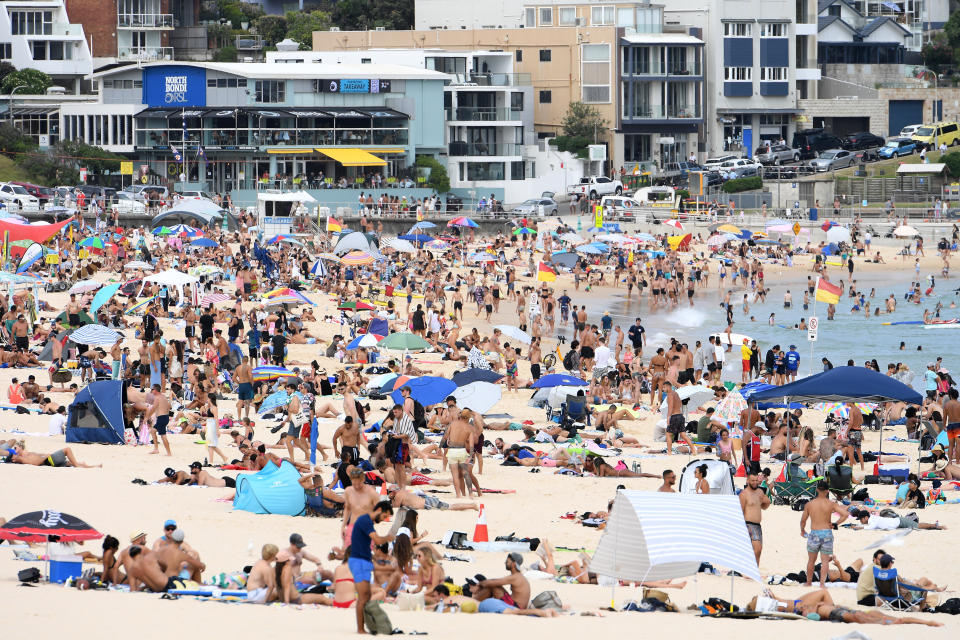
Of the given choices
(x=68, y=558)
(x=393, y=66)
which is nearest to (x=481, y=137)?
(x=393, y=66)

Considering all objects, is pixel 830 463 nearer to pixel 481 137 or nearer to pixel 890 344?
pixel 890 344

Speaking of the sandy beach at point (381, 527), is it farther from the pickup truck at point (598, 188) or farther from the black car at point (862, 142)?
the black car at point (862, 142)

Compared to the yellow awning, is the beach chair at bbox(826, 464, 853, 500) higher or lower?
lower

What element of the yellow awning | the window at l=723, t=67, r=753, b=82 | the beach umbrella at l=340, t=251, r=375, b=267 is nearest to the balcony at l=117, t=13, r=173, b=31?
the yellow awning

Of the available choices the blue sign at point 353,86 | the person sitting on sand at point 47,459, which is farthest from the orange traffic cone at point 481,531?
the blue sign at point 353,86

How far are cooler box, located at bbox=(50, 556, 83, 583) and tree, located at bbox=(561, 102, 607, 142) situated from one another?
5454 cm

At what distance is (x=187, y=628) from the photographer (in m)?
10.5

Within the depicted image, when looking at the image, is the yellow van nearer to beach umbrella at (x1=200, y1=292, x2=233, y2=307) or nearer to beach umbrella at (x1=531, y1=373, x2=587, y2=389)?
beach umbrella at (x1=200, y1=292, x2=233, y2=307)

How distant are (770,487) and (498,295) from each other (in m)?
21.1

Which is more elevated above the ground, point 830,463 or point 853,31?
point 853,31

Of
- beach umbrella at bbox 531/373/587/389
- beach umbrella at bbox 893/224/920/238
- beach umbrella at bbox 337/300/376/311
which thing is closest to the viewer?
beach umbrella at bbox 531/373/587/389

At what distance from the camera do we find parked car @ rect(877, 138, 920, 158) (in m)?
64.2

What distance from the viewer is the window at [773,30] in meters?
70.1

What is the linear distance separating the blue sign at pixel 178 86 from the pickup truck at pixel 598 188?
15.5 metres
